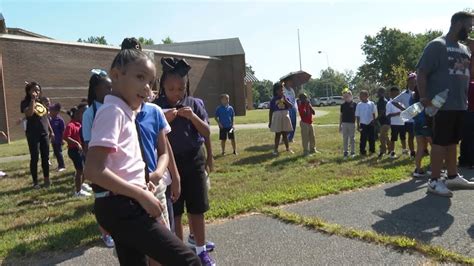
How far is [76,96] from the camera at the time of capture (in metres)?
30.6

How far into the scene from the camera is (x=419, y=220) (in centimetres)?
491

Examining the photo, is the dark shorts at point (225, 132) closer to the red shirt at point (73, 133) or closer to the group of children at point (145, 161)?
the red shirt at point (73, 133)

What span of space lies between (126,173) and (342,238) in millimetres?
2683

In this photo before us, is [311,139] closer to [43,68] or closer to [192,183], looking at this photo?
[192,183]

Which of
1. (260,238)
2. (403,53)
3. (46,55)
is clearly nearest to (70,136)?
(260,238)

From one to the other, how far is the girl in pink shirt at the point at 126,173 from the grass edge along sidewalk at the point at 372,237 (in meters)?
2.27

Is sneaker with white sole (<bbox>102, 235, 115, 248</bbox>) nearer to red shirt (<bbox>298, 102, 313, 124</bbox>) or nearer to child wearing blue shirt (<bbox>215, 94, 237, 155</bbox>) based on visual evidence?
red shirt (<bbox>298, 102, 313, 124</bbox>)

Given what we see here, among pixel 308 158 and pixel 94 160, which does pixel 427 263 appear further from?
pixel 308 158

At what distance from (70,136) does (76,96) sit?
78.0ft

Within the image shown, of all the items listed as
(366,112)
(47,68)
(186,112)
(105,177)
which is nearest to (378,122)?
(366,112)

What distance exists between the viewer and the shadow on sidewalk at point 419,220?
14.8 feet

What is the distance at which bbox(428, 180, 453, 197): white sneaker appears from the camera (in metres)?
5.74

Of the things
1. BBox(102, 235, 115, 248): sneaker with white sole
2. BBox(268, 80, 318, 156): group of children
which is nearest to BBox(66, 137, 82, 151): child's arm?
BBox(102, 235, 115, 248): sneaker with white sole

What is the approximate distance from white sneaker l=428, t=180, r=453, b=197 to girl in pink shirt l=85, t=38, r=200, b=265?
4.22m
